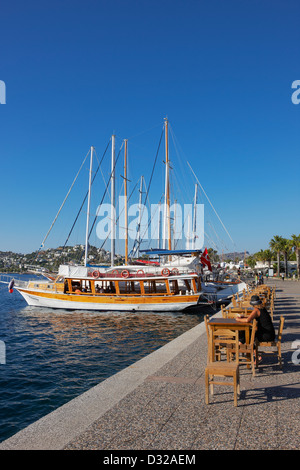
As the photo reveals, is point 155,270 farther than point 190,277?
Yes

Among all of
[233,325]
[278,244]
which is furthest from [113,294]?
[278,244]

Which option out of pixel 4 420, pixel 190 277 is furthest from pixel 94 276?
pixel 4 420

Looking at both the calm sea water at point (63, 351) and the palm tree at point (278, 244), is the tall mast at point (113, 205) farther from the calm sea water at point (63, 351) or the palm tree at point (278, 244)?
the palm tree at point (278, 244)

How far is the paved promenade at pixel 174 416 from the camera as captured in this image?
4492 mm

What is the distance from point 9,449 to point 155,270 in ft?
89.3

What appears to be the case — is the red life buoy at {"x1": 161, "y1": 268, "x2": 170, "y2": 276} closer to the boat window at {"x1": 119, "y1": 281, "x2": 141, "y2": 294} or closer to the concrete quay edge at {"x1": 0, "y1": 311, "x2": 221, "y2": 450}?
the boat window at {"x1": 119, "y1": 281, "x2": 141, "y2": 294}

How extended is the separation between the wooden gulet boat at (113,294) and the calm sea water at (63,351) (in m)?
1.17

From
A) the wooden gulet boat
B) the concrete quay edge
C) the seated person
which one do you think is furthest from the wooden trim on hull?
the seated person

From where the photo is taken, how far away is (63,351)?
15391 mm

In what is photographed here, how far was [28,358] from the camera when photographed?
14.4 m

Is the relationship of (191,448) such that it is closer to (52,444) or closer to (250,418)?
(250,418)

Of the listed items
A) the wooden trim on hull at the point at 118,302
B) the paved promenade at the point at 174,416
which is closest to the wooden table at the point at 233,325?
the paved promenade at the point at 174,416

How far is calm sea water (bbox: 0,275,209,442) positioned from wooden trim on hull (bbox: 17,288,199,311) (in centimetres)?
97
